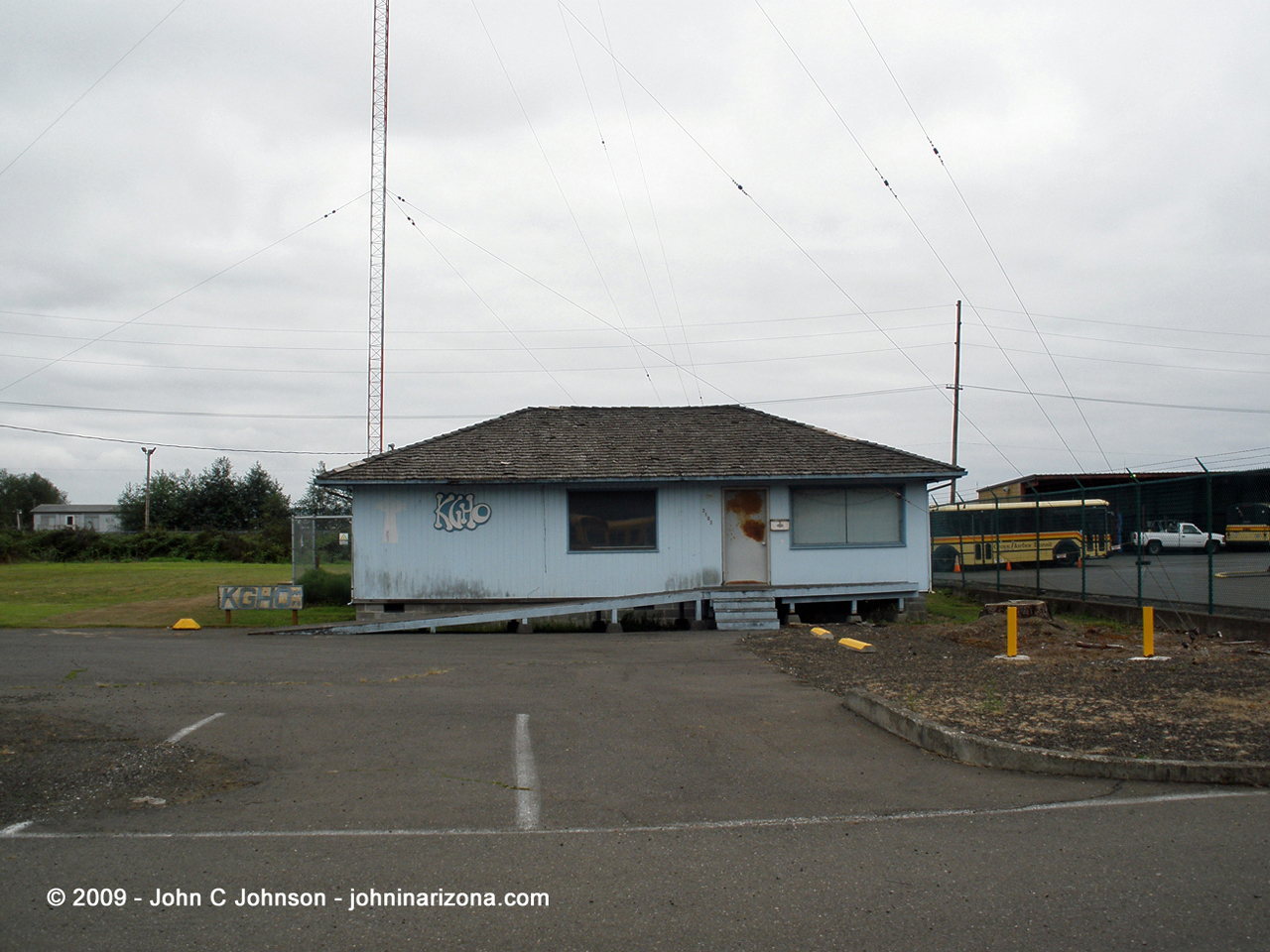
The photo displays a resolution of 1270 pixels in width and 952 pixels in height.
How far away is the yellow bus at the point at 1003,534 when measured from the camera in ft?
77.8

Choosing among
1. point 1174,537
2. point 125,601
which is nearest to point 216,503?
point 125,601

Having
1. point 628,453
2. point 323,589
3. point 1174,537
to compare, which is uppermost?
point 628,453

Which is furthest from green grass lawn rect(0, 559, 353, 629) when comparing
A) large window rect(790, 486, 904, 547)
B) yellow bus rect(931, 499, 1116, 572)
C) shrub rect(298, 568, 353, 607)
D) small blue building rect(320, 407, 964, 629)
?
yellow bus rect(931, 499, 1116, 572)

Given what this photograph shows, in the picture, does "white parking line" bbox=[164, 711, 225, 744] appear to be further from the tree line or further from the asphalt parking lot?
the tree line

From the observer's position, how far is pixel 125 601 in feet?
78.5

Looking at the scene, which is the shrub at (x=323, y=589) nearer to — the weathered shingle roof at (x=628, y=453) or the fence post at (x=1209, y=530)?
the weathered shingle roof at (x=628, y=453)

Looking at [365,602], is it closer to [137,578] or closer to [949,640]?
[949,640]

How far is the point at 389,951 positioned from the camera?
12.6ft

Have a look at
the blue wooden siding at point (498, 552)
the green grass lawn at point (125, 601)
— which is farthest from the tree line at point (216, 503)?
the blue wooden siding at point (498, 552)

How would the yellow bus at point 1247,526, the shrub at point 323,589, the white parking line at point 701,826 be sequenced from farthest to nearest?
the shrub at point 323,589
the yellow bus at point 1247,526
the white parking line at point 701,826

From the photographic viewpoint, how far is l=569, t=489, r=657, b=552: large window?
18750 mm

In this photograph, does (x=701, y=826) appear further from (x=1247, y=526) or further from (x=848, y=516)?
(x=1247, y=526)

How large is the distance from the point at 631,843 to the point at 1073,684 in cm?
599

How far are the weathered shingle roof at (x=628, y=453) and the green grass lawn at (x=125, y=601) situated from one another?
3.98 meters
